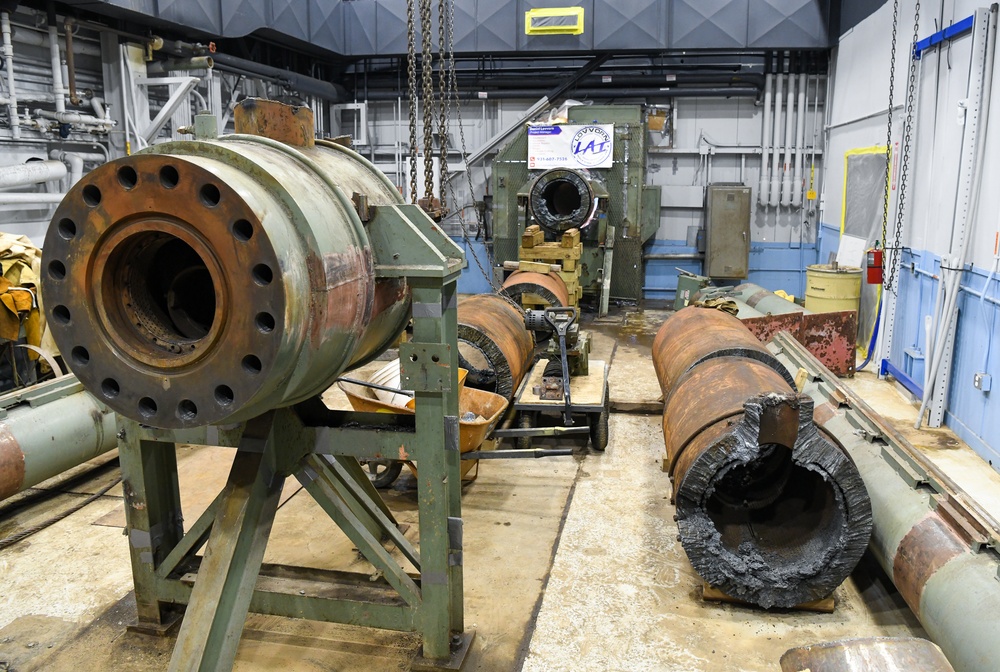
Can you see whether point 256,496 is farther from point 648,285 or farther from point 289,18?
point 648,285

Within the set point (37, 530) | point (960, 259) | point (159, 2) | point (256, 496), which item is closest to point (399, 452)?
point (256, 496)

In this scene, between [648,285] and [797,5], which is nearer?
[797,5]

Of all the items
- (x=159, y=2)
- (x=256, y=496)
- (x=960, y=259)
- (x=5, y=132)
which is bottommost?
(x=256, y=496)

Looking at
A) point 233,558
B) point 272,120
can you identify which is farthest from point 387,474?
point 272,120

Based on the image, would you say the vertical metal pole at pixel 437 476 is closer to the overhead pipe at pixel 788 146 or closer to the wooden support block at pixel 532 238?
the wooden support block at pixel 532 238

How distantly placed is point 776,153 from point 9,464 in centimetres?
943

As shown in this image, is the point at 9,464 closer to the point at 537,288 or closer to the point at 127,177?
the point at 127,177

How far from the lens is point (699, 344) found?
4.66 m

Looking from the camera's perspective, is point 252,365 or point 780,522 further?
point 780,522

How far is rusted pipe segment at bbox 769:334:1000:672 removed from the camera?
8.38 ft

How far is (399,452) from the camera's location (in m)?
2.69

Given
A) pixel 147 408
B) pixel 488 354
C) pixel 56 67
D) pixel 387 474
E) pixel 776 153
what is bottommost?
pixel 387 474

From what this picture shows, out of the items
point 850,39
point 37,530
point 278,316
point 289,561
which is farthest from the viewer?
point 850,39

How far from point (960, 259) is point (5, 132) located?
7.16 m
